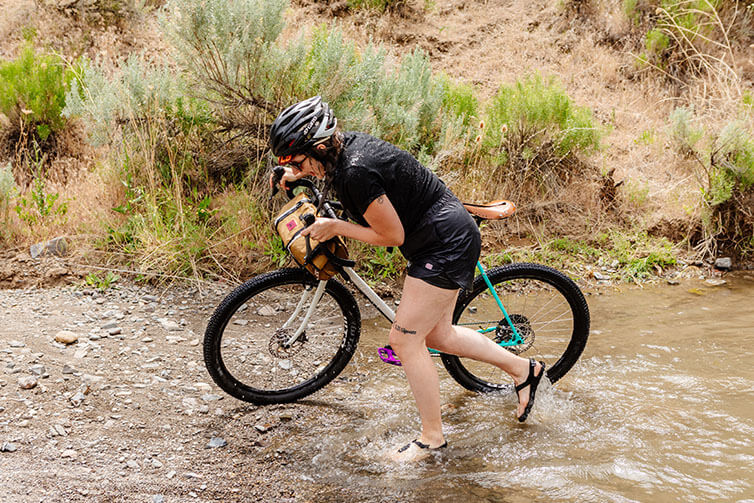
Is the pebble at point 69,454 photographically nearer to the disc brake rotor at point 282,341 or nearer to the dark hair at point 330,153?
the disc brake rotor at point 282,341

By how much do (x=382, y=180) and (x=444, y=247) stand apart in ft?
1.46

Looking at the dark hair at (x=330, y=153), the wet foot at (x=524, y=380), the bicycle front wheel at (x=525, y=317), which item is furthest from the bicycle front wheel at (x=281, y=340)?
the wet foot at (x=524, y=380)

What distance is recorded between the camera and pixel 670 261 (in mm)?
5789

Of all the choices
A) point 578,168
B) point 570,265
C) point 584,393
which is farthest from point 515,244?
point 584,393

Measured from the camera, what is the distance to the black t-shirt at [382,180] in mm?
2672

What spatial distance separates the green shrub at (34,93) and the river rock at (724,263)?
675 cm

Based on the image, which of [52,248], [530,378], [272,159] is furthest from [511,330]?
[52,248]

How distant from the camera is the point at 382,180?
2.74 metres

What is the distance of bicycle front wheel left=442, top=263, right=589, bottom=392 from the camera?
12.0ft

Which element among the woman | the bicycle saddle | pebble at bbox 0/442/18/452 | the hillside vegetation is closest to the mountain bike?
the bicycle saddle

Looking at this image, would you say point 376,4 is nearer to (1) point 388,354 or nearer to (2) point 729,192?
(2) point 729,192

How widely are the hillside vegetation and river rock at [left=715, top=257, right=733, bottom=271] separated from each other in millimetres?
143

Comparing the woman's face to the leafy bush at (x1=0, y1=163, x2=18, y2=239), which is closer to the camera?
the woman's face

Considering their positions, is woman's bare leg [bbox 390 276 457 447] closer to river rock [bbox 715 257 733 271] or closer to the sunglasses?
the sunglasses
